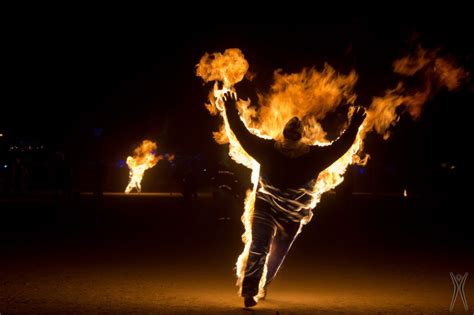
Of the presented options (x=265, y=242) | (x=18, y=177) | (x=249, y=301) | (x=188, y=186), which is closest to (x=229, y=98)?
(x=265, y=242)

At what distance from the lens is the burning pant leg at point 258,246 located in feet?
30.9

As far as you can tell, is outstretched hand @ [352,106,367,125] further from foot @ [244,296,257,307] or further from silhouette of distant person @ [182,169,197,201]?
silhouette of distant person @ [182,169,197,201]

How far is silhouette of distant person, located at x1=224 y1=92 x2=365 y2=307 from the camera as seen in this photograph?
959 centimetres

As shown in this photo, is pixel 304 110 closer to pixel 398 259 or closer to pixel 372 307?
pixel 372 307

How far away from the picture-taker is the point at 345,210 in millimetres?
34094

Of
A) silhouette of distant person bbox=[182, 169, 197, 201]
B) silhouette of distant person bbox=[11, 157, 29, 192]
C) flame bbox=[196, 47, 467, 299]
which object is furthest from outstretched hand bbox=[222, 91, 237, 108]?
silhouette of distant person bbox=[11, 157, 29, 192]

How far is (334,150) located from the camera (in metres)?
9.88

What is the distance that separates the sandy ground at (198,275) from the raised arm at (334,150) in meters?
1.71

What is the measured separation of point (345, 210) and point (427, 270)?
2058cm

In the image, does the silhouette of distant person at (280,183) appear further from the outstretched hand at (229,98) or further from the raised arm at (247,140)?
the outstretched hand at (229,98)

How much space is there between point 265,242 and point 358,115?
1.98 metres

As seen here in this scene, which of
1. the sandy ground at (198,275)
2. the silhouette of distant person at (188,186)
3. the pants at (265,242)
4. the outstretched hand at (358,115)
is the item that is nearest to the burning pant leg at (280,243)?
the pants at (265,242)

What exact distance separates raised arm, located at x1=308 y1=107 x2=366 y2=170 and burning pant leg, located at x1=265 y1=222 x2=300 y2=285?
795 millimetres

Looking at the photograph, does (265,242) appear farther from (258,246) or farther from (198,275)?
(198,275)
